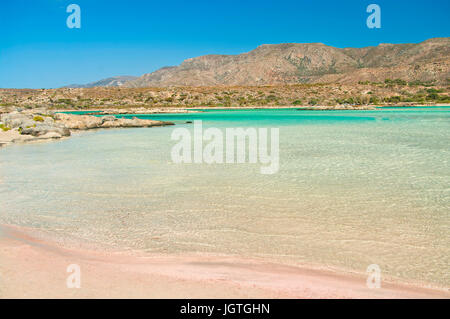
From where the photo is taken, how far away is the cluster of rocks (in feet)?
57.5

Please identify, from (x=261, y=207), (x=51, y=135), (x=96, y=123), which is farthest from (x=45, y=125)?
(x=261, y=207)

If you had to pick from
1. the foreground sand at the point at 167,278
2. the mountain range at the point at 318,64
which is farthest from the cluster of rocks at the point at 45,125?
the mountain range at the point at 318,64

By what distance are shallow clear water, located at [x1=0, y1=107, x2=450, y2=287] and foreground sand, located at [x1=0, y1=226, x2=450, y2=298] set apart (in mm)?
285

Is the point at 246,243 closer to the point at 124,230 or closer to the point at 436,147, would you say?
the point at 124,230

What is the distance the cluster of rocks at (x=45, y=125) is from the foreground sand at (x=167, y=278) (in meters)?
13.9

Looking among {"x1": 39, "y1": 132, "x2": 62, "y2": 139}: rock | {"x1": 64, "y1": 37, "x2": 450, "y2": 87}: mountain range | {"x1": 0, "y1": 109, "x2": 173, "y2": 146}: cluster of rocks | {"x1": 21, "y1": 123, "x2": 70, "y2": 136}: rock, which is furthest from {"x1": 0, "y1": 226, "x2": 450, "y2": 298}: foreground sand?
{"x1": 64, "y1": 37, "x2": 450, "y2": 87}: mountain range

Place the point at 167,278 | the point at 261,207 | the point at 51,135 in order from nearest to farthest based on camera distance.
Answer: the point at 167,278 → the point at 261,207 → the point at 51,135

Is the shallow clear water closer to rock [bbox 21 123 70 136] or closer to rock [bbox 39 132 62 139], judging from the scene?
rock [bbox 39 132 62 139]

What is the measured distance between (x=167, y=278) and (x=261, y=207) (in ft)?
8.25

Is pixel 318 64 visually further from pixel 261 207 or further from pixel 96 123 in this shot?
pixel 261 207

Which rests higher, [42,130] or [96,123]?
[96,123]

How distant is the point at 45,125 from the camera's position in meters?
18.9

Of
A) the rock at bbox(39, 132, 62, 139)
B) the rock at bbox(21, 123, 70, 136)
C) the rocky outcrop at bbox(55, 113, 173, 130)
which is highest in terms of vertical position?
the rocky outcrop at bbox(55, 113, 173, 130)
